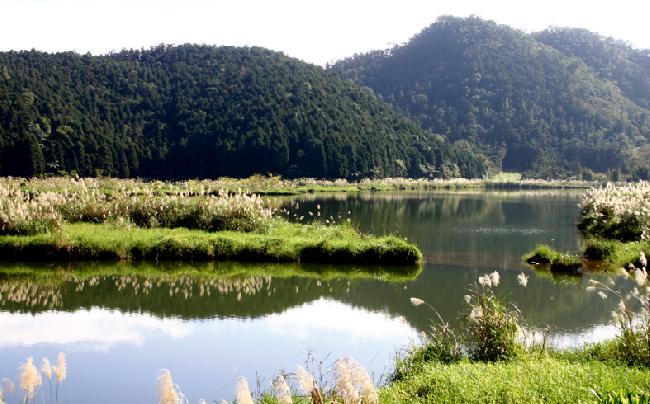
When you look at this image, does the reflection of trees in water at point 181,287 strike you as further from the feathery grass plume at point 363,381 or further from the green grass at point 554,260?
the feathery grass plume at point 363,381

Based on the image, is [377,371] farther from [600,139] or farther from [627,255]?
[600,139]

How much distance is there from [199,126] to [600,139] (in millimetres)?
74455

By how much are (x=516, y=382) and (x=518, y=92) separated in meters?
137

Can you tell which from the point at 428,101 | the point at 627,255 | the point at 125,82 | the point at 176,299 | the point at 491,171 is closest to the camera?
the point at 176,299

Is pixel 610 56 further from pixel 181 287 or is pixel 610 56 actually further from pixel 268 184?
pixel 181 287

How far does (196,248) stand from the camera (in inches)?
774

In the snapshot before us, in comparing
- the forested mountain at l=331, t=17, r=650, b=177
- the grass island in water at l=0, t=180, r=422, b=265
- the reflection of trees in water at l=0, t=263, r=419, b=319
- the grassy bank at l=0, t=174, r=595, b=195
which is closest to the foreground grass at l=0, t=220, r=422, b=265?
the grass island in water at l=0, t=180, r=422, b=265

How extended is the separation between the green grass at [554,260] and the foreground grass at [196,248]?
147 inches

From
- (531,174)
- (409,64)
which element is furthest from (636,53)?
(531,174)

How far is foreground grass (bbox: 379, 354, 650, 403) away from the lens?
6.99 m

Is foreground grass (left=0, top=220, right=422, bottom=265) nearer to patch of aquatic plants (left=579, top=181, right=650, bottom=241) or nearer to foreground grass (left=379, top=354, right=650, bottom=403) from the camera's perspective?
patch of aquatic plants (left=579, top=181, right=650, bottom=241)

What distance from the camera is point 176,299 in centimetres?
1486

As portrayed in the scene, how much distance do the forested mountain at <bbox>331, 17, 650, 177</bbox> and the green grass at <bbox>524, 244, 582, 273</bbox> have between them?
3695 inches

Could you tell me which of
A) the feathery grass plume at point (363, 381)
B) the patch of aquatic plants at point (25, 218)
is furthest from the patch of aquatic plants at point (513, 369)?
the patch of aquatic plants at point (25, 218)
